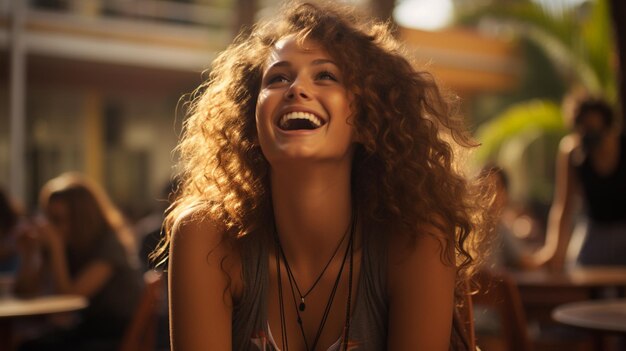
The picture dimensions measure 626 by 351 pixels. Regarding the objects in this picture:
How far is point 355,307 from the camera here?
2.14 meters

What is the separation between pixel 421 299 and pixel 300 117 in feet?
1.63

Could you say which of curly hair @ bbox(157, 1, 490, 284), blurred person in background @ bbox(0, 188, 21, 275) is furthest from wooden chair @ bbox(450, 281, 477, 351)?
blurred person in background @ bbox(0, 188, 21, 275)

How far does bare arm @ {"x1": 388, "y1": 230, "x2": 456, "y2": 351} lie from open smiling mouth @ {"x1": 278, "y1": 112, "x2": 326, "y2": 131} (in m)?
0.35

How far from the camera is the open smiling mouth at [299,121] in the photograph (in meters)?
2.04

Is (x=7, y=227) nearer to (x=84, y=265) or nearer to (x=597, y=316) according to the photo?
(x=84, y=265)

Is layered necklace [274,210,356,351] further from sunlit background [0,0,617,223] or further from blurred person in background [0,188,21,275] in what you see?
sunlit background [0,0,617,223]

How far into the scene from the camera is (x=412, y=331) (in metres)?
2.07

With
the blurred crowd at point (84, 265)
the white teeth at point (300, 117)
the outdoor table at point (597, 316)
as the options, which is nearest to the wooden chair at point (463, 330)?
the white teeth at point (300, 117)

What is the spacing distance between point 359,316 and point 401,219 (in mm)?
246

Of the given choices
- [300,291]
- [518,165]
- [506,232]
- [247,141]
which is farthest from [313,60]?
[518,165]

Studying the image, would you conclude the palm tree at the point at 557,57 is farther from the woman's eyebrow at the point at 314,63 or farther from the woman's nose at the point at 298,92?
the woman's nose at the point at 298,92

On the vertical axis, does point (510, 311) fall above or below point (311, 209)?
below

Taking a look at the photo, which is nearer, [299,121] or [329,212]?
[299,121]

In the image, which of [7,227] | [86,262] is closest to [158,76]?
[7,227]
